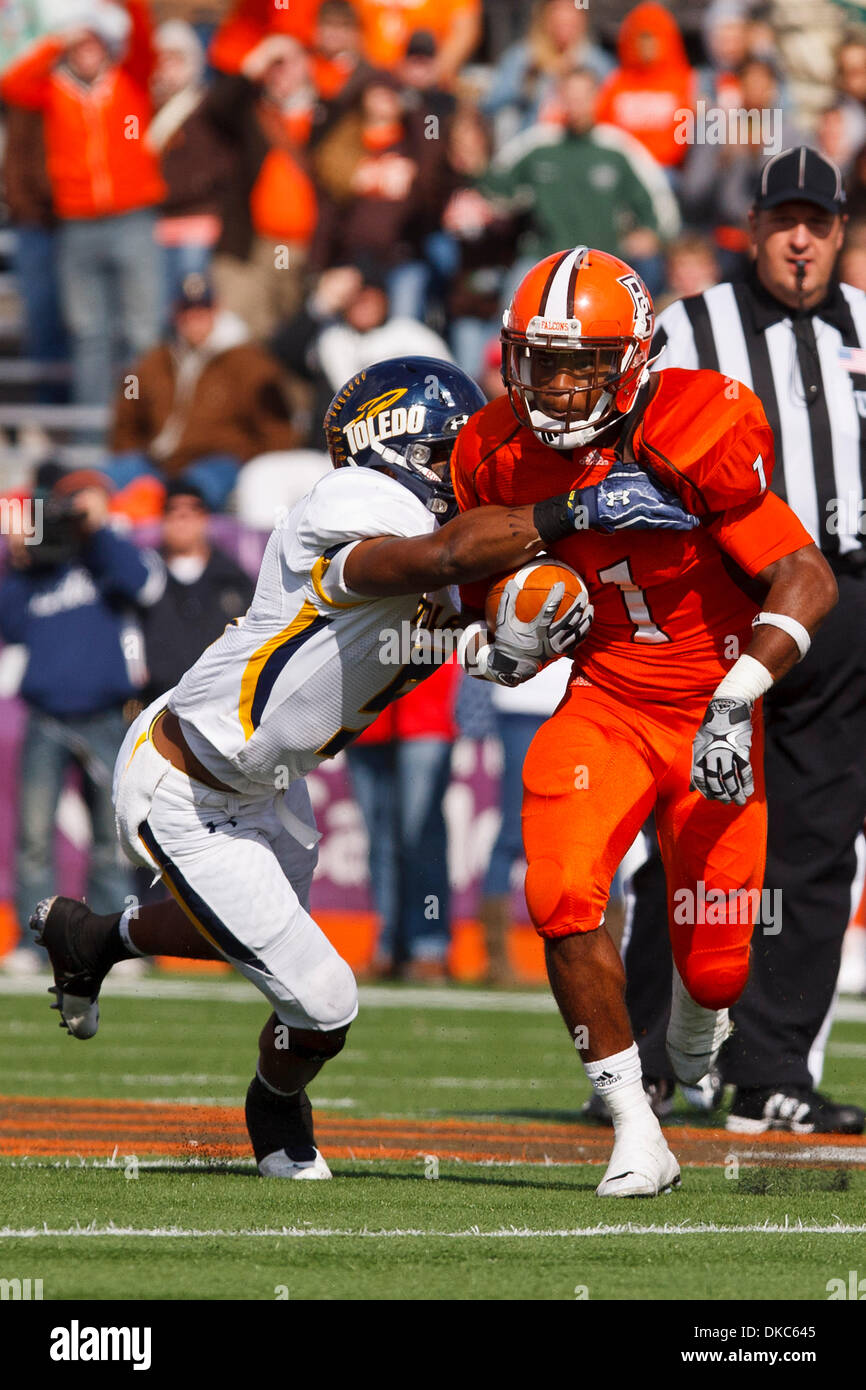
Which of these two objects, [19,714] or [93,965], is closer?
[93,965]

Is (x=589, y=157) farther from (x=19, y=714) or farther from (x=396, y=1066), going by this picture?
(x=396, y=1066)

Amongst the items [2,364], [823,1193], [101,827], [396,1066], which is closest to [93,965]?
[823,1193]

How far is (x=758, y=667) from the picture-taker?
4.47m

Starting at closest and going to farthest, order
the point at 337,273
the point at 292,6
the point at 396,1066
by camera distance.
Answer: the point at 396,1066 < the point at 337,273 < the point at 292,6

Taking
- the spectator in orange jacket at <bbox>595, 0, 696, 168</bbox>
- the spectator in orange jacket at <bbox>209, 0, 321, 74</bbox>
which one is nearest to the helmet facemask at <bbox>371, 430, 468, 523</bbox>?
the spectator in orange jacket at <bbox>595, 0, 696, 168</bbox>

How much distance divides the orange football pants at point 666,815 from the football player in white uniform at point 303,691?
22 centimetres

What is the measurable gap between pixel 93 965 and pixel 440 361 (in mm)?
1515

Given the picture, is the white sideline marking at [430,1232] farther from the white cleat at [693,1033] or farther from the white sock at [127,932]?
the white sock at [127,932]

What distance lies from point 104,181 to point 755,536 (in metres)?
8.63

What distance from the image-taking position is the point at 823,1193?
15.3 ft

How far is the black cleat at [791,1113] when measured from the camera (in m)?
5.73

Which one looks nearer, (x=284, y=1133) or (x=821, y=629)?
(x=284, y=1133)

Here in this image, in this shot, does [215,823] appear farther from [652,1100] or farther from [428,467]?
[652,1100]

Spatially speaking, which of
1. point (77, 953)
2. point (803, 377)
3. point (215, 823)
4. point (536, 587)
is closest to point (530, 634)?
point (536, 587)
